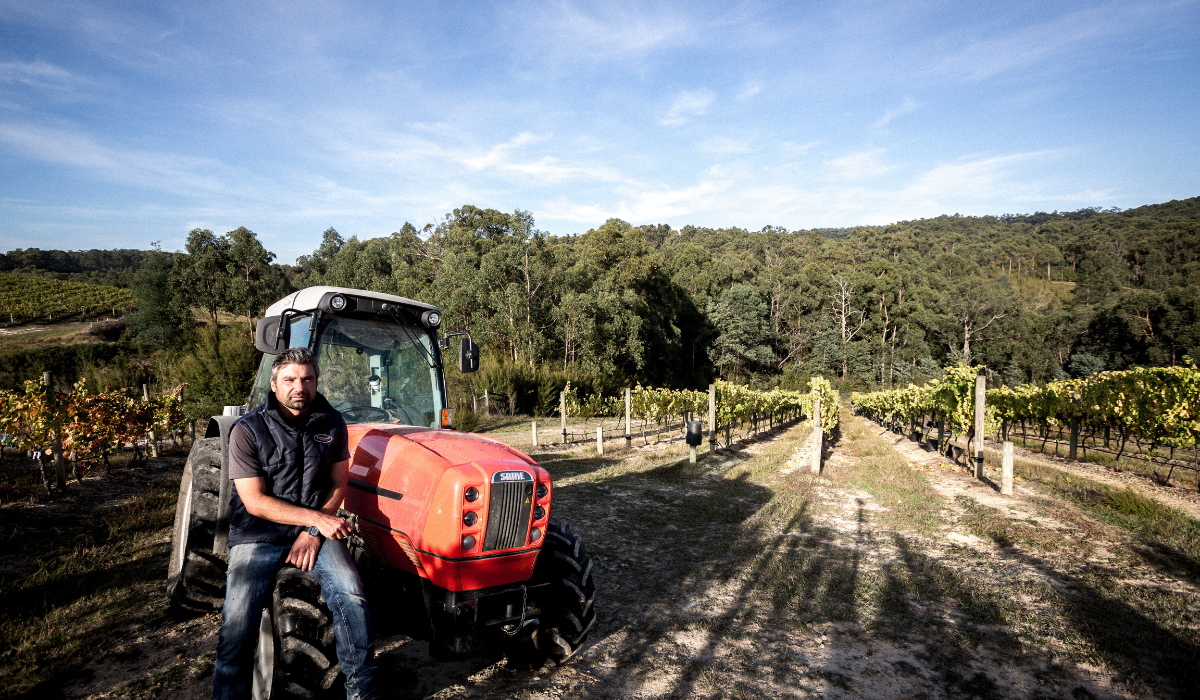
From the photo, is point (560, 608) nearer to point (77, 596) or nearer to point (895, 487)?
point (77, 596)

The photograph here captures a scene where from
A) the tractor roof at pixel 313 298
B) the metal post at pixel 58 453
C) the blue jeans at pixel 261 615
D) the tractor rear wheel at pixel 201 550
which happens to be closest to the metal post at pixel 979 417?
the tractor roof at pixel 313 298

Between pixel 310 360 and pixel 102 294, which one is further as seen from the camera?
pixel 102 294

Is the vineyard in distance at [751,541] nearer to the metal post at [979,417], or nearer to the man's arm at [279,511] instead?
the metal post at [979,417]

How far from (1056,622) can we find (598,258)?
39.7m

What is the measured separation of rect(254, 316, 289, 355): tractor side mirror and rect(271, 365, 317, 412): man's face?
111cm

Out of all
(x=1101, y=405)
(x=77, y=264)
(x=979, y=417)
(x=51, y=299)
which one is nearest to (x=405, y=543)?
(x=979, y=417)

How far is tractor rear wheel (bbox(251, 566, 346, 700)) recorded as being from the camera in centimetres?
254

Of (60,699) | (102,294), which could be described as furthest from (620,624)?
(102,294)

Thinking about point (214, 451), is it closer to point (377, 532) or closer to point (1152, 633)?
point (377, 532)

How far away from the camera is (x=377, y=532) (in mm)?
3254

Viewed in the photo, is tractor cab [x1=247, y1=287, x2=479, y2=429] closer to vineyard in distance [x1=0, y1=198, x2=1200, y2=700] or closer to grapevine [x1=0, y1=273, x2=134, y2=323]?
vineyard in distance [x1=0, y1=198, x2=1200, y2=700]

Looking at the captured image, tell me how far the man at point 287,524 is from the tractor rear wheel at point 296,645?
2.0 inches

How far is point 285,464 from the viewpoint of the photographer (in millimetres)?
2811

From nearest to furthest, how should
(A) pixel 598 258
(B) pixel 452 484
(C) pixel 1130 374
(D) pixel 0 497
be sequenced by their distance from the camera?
(B) pixel 452 484, (D) pixel 0 497, (C) pixel 1130 374, (A) pixel 598 258
